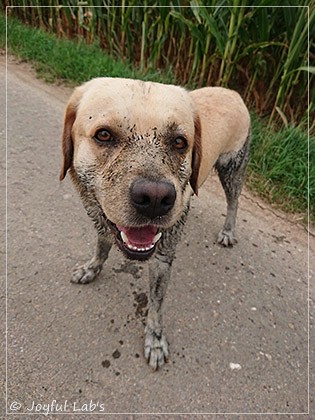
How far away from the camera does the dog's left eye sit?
1.83 meters

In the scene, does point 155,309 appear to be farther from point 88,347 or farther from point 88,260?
point 88,260

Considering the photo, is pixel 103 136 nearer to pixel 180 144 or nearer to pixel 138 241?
pixel 180 144

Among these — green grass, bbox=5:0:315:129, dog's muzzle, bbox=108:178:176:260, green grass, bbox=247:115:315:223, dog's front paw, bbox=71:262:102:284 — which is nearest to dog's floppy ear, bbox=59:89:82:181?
dog's muzzle, bbox=108:178:176:260

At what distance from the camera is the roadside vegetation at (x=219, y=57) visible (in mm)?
3998

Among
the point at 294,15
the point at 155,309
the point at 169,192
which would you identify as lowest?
the point at 155,309

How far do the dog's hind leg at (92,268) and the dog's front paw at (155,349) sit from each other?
61 cm

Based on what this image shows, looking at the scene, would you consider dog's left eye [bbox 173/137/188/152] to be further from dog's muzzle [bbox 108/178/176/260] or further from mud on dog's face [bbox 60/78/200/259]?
dog's muzzle [bbox 108/178/176/260]

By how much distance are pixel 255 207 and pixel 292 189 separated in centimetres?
46

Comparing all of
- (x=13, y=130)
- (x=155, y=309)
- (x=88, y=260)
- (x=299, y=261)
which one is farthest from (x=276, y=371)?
(x=13, y=130)

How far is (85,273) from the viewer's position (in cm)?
269

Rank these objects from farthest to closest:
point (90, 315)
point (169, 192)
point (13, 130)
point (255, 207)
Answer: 1. point (13, 130)
2. point (255, 207)
3. point (90, 315)
4. point (169, 192)

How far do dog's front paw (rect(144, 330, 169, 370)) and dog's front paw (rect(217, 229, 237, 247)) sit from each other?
3.67 ft

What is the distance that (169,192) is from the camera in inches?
60.9

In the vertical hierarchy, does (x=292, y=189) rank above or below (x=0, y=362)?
above
